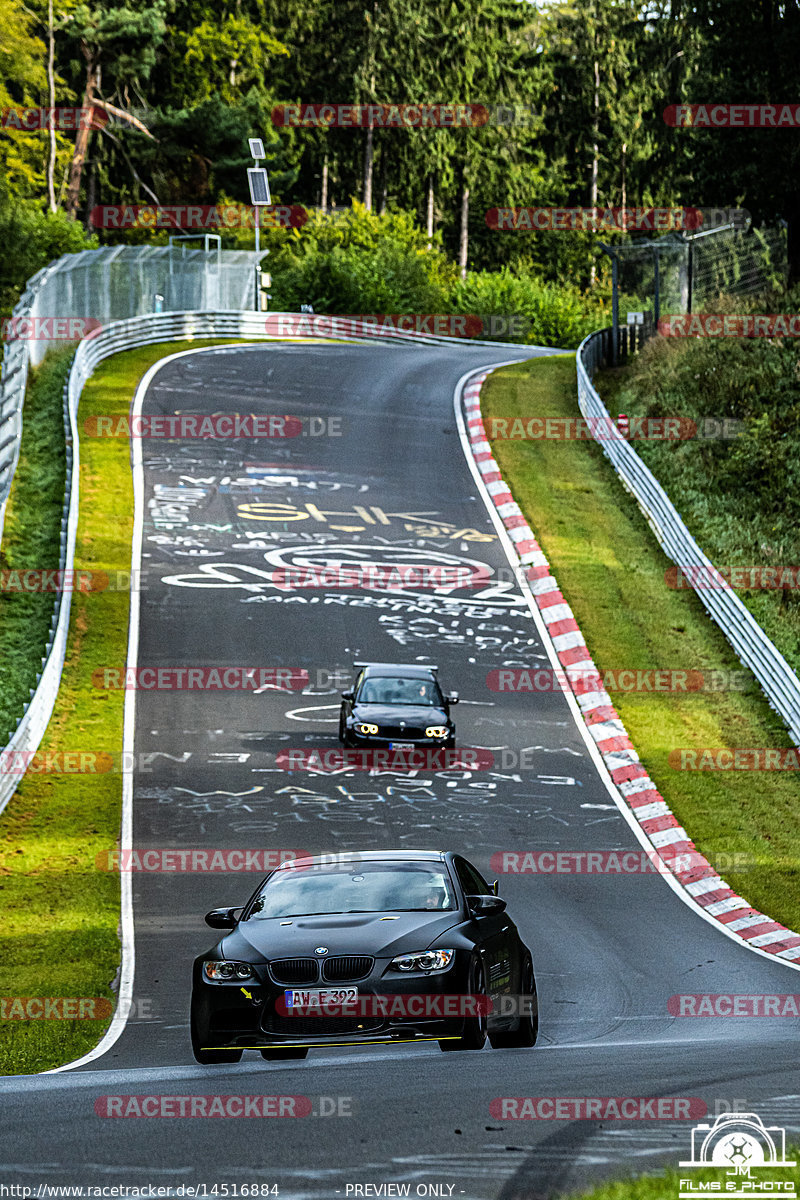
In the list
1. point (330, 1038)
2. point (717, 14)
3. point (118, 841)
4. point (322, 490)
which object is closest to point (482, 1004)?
point (330, 1038)

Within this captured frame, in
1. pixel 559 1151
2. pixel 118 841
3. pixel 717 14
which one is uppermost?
pixel 717 14

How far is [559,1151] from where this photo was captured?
6727mm

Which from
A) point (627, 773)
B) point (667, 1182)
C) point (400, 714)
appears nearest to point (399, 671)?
point (400, 714)

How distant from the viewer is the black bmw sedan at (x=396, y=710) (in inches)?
871

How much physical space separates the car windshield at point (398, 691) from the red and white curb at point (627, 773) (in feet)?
8.55

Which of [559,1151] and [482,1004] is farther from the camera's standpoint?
[482,1004]

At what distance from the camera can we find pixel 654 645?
2791cm

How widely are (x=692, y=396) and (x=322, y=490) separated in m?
10.3

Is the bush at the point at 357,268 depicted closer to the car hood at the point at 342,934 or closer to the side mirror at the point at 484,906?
the side mirror at the point at 484,906

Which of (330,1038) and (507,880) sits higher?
(330,1038)

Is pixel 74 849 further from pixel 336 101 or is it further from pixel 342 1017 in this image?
pixel 336 101

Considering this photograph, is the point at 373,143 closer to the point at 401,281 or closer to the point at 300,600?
the point at 401,281

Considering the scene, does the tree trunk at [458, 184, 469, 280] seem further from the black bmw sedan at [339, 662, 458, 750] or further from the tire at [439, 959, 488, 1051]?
the tire at [439, 959, 488, 1051]

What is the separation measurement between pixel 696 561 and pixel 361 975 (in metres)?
22.9
